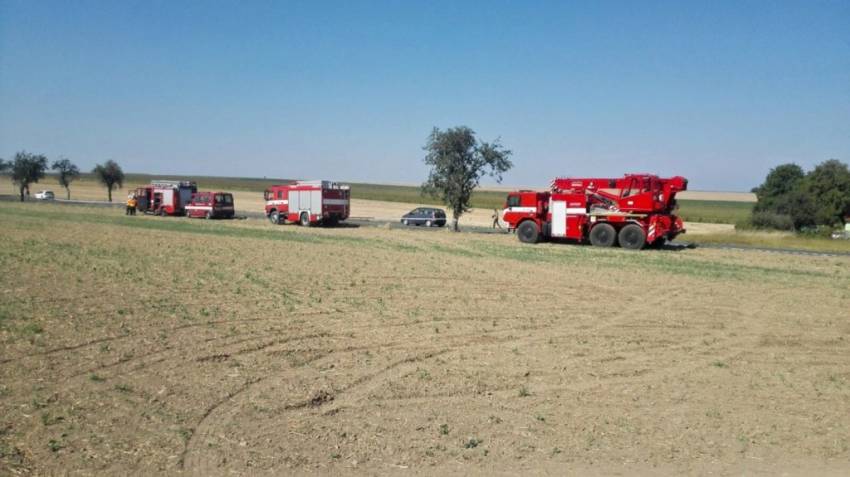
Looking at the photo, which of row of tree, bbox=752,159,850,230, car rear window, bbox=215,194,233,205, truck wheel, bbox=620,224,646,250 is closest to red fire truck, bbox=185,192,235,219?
car rear window, bbox=215,194,233,205

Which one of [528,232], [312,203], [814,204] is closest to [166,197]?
[312,203]

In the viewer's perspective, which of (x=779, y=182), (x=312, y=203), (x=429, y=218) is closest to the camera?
(x=312, y=203)

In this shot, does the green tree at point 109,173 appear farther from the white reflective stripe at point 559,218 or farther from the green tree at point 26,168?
the white reflective stripe at point 559,218

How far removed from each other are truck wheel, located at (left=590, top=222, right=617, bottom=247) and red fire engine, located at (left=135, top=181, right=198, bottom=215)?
3545cm

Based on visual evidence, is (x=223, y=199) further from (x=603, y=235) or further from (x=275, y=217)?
(x=603, y=235)

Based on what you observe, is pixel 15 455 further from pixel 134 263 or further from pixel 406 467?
pixel 134 263

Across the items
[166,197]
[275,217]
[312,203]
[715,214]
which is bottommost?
[275,217]

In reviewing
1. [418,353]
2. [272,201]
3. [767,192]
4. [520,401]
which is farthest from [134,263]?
[767,192]

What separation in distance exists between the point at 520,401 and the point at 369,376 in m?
1.97

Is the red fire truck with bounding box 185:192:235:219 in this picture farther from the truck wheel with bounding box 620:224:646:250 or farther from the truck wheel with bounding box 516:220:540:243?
the truck wheel with bounding box 620:224:646:250

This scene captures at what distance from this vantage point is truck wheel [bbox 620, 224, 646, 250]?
3142cm

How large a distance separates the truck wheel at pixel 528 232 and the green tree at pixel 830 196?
113ft

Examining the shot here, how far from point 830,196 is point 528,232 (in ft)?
121

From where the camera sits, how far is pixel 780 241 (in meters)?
40.8
